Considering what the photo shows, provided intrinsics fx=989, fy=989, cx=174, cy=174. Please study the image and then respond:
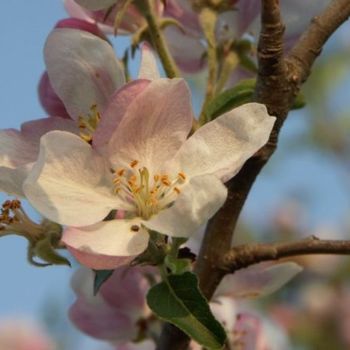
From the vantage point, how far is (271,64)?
1083 mm

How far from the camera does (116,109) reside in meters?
0.98

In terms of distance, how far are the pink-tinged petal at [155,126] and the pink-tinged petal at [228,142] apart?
0.06ft

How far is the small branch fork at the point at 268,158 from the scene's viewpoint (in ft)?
3.53

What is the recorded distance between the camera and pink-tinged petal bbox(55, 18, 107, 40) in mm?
1176

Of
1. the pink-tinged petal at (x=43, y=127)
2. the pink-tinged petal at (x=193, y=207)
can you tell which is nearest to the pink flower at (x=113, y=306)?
the pink-tinged petal at (x=43, y=127)

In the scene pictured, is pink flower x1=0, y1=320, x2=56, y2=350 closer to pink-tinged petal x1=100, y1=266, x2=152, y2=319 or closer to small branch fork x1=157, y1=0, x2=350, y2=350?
pink-tinged petal x1=100, y1=266, x2=152, y2=319

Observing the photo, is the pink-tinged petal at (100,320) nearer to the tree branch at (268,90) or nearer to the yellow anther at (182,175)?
the tree branch at (268,90)

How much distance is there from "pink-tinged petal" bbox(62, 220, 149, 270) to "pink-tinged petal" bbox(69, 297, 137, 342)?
52cm

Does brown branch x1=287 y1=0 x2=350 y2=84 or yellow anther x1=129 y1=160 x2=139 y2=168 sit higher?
brown branch x1=287 y1=0 x2=350 y2=84

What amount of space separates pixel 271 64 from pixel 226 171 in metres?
0.17

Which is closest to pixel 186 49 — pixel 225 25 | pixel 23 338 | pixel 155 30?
pixel 225 25

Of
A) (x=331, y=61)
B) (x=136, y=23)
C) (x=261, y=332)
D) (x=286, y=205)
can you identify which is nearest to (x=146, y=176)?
(x=136, y=23)

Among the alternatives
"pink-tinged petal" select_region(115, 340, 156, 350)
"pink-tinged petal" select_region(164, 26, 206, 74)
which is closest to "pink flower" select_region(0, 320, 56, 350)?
"pink-tinged petal" select_region(115, 340, 156, 350)

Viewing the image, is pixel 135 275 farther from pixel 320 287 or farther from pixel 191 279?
pixel 320 287
